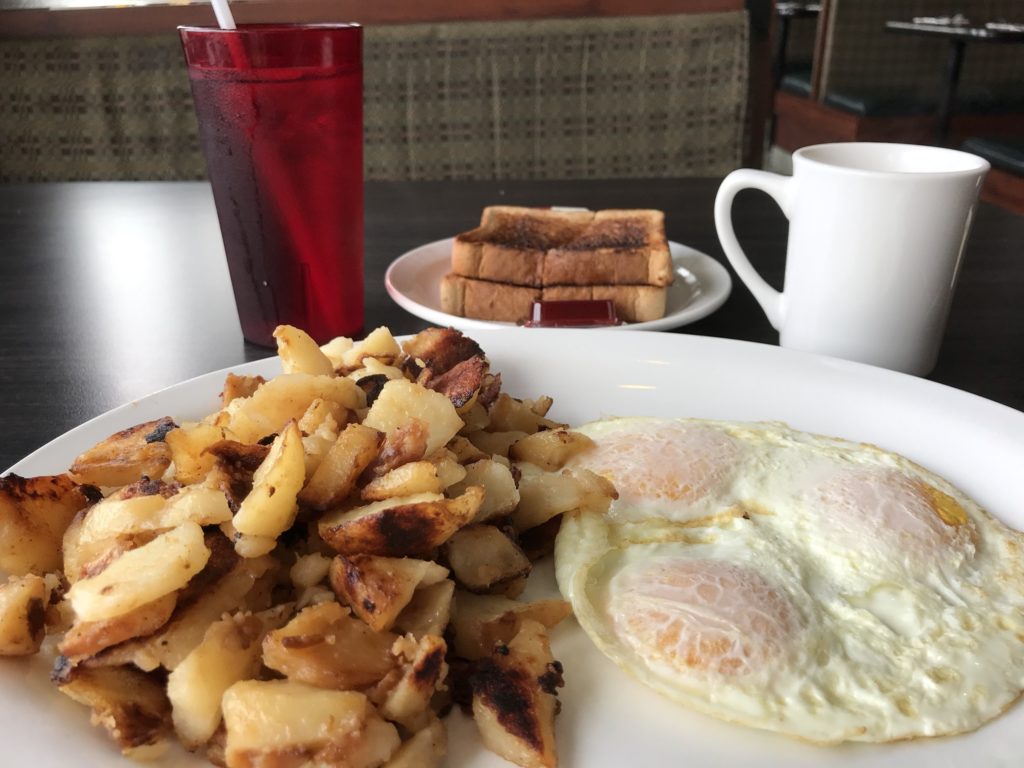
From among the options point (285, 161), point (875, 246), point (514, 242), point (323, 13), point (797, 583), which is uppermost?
point (323, 13)

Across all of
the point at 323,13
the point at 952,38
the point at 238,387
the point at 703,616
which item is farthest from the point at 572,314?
the point at 952,38

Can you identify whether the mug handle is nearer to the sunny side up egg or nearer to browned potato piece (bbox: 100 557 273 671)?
the sunny side up egg

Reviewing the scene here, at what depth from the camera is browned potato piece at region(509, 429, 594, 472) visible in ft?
3.22

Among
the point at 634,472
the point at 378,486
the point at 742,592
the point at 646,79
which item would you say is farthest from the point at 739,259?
the point at 646,79

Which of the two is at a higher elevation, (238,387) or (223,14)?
(223,14)

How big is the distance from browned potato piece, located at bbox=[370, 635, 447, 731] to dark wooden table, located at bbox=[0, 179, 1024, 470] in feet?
2.15

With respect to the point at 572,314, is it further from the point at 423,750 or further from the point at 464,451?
the point at 423,750

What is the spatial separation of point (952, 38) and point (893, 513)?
17.6 ft

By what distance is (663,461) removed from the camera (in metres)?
1.01

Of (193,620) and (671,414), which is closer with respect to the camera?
(193,620)

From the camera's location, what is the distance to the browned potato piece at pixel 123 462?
0.85 meters

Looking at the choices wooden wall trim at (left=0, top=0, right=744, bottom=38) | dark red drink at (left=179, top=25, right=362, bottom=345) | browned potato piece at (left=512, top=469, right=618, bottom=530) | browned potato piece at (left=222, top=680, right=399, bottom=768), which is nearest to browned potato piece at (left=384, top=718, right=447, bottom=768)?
browned potato piece at (left=222, top=680, right=399, bottom=768)

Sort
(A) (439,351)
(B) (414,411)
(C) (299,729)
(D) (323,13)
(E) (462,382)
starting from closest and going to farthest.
A: (C) (299,729)
(B) (414,411)
(E) (462,382)
(A) (439,351)
(D) (323,13)

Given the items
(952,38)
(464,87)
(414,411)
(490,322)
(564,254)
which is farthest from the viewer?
(952,38)
